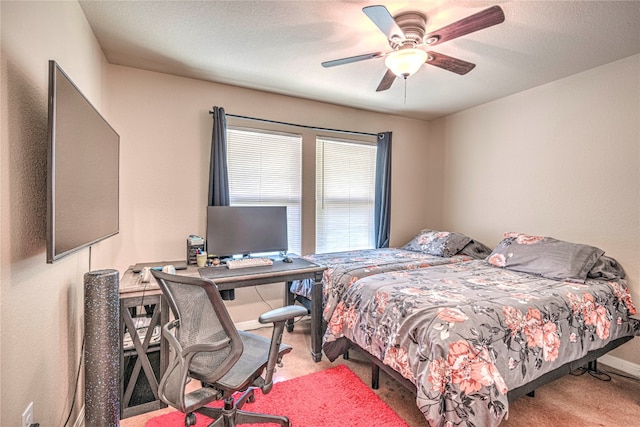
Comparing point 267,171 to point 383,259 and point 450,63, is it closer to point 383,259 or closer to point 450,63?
point 383,259

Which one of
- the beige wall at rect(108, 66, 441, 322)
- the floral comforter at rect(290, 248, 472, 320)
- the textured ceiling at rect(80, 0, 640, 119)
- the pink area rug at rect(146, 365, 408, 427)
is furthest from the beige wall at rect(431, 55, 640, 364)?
the pink area rug at rect(146, 365, 408, 427)

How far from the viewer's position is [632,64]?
2457mm

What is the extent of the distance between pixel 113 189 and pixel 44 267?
833mm

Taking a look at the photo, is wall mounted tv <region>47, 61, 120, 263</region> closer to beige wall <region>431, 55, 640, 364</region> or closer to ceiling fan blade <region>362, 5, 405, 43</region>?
ceiling fan blade <region>362, 5, 405, 43</region>

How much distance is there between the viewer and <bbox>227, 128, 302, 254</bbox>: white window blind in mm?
3143

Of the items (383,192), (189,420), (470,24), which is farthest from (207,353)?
(383,192)

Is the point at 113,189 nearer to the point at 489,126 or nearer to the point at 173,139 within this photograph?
the point at 173,139

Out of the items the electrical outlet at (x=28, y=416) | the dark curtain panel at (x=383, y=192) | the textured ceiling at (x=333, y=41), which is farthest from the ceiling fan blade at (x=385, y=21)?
the electrical outlet at (x=28, y=416)

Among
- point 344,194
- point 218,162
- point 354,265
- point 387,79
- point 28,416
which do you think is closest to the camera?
point 28,416

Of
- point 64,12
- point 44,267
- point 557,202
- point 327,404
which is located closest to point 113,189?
point 44,267

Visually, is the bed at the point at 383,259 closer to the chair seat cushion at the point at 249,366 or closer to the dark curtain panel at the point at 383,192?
the dark curtain panel at the point at 383,192

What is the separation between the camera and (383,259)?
313 cm

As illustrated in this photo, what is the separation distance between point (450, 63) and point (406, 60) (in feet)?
1.29

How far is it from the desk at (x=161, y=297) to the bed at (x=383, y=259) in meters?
0.13
